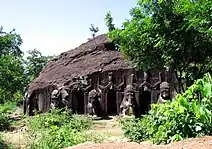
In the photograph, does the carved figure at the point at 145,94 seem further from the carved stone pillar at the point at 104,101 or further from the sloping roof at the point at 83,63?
the carved stone pillar at the point at 104,101

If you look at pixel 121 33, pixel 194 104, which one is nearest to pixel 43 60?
pixel 121 33

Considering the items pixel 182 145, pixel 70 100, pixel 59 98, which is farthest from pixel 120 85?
pixel 182 145

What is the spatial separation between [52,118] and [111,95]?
7.24m

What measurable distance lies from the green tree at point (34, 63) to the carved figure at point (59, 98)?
1839 centimetres

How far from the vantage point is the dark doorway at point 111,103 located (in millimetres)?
21619

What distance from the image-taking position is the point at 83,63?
23594 millimetres

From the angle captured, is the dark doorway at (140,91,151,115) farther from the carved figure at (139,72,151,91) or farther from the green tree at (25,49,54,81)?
the green tree at (25,49,54,81)

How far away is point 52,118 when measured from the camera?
1512cm

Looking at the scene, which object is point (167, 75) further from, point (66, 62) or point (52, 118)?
point (66, 62)

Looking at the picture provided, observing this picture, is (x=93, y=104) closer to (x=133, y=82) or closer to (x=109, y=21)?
(x=133, y=82)

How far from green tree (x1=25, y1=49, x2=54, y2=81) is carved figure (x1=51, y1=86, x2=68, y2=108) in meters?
18.4

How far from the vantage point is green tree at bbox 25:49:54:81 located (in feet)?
133

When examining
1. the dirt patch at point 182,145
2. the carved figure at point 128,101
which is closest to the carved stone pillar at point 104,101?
the carved figure at point 128,101

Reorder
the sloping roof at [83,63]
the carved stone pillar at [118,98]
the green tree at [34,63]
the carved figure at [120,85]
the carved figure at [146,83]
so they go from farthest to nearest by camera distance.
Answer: the green tree at [34,63]
the sloping roof at [83,63]
the carved figure at [120,85]
the carved stone pillar at [118,98]
the carved figure at [146,83]
